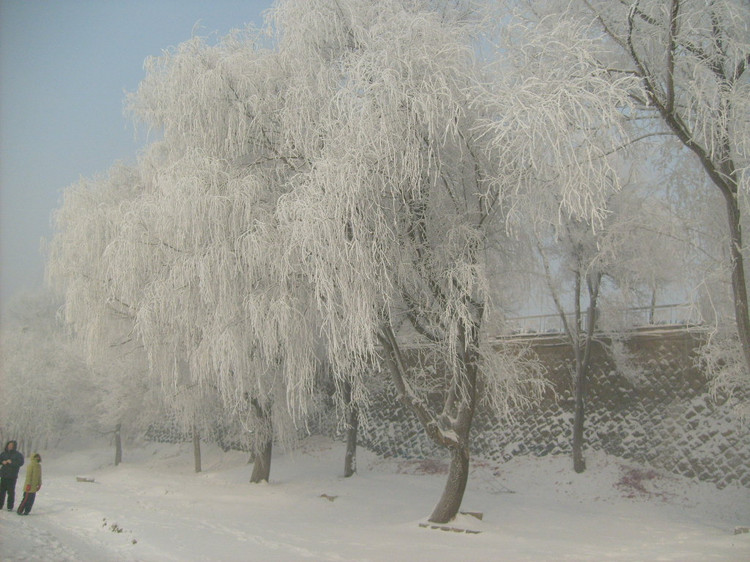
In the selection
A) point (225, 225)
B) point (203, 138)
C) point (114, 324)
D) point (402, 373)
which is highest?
point (203, 138)

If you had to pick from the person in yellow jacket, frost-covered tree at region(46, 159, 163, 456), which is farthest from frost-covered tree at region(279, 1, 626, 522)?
frost-covered tree at region(46, 159, 163, 456)

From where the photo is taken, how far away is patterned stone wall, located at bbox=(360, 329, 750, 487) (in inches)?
444

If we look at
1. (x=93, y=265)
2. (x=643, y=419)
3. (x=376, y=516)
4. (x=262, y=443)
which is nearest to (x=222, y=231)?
(x=93, y=265)

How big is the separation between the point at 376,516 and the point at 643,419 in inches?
243

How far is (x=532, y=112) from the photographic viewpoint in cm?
545

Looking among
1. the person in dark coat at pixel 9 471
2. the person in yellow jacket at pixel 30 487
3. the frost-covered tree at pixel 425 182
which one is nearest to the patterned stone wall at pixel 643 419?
the frost-covered tree at pixel 425 182

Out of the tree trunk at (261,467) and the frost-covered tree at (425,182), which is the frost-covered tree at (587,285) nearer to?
the frost-covered tree at (425,182)

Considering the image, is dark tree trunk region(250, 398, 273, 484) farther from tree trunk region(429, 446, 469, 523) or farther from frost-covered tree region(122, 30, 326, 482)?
tree trunk region(429, 446, 469, 523)

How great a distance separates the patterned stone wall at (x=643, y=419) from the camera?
11.3 meters

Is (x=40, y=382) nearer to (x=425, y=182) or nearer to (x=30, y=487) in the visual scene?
(x=30, y=487)

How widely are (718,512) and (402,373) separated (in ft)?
21.5

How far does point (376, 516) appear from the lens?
9.40 metres

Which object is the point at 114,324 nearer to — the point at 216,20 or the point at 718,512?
the point at 216,20

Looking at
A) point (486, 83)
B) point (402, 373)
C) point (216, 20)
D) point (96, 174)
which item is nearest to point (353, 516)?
point (402, 373)
